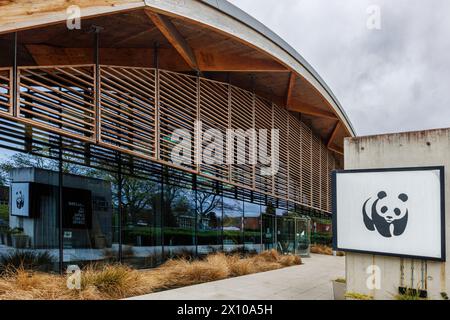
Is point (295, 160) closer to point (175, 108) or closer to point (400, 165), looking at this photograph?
point (175, 108)

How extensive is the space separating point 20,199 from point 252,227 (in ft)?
37.2

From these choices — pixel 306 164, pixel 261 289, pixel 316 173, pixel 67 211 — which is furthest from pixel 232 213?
pixel 67 211

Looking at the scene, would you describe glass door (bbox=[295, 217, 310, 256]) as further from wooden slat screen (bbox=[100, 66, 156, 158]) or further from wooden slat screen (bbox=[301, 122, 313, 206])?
wooden slat screen (bbox=[100, 66, 156, 158])

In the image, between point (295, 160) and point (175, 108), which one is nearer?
point (175, 108)

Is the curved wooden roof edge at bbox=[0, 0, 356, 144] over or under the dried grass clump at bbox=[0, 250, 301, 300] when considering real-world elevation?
over

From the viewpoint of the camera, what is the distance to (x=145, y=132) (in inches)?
425

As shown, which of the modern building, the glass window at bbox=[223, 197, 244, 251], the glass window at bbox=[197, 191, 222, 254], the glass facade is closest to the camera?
the modern building

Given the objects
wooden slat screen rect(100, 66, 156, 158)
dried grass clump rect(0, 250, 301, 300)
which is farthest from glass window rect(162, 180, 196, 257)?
wooden slat screen rect(100, 66, 156, 158)

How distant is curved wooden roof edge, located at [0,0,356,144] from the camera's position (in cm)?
675

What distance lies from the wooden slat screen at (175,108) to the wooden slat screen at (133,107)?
32cm

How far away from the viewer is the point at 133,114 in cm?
1073

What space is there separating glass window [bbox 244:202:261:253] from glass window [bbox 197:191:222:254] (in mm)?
2119

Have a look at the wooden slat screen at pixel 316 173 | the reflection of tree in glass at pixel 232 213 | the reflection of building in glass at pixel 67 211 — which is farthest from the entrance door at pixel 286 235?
Result: the reflection of building in glass at pixel 67 211
